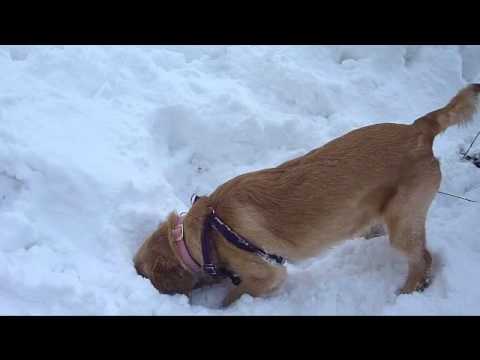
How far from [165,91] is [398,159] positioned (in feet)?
9.86

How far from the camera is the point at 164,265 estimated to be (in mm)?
3523

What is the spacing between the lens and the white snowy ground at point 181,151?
3.34 m

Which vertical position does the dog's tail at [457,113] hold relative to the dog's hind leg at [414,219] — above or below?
above

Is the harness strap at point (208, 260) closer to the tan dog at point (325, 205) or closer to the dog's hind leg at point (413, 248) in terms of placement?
the tan dog at point (325, 205)

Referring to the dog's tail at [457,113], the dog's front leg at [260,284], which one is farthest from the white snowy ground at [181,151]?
the dog's tail at [457,113]

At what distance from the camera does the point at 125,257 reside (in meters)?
3.62

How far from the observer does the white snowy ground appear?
11.0 feet

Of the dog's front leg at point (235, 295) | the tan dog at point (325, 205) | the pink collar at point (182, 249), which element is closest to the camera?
the tan dog at point (325, 205)

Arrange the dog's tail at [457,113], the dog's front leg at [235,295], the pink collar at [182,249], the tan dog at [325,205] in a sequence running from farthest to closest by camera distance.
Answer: the dog's front leg at [235,295]
the pink collar at [182,249]
the dog's tail at [457,113]
the tan dog at [325,205]

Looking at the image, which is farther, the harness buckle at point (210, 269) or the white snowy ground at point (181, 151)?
the harness buckle at point (210, 269)

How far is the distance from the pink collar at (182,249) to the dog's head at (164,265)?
0.04 metres

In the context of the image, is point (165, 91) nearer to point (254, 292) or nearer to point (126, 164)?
point (126, 164)

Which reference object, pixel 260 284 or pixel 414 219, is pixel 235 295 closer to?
pixel 260 284

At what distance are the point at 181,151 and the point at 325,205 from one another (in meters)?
2.10
